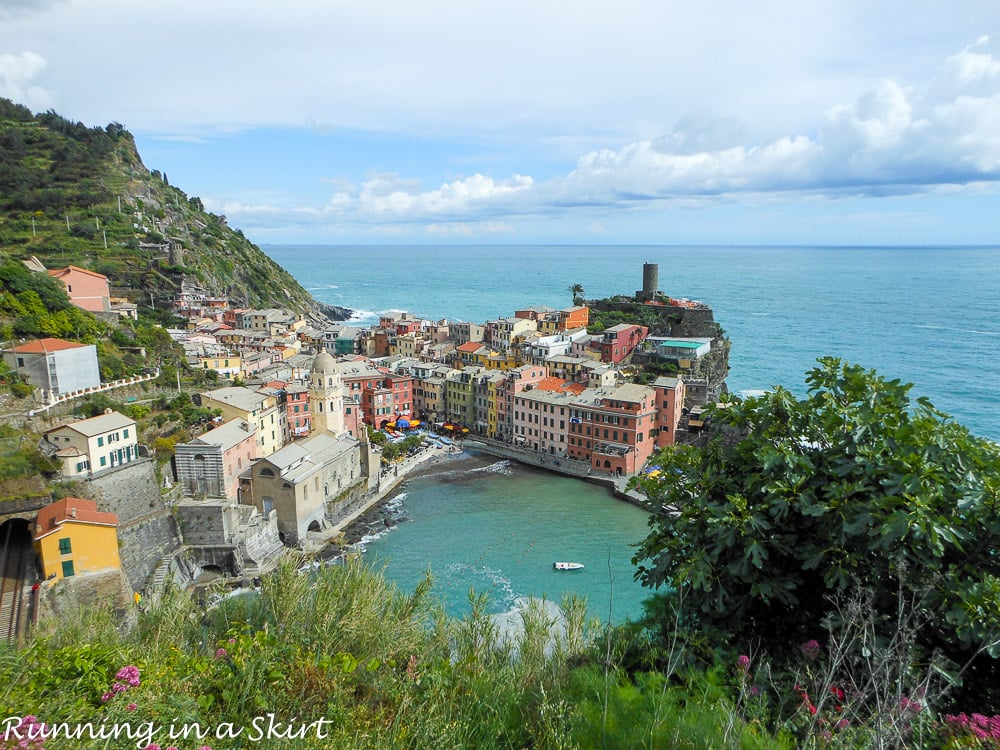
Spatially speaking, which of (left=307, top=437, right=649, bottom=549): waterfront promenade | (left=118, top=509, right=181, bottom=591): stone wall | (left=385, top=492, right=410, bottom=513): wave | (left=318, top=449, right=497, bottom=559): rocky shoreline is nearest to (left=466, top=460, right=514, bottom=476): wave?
(left=318, top=449, right=497, bottom=559): rocky shoreline

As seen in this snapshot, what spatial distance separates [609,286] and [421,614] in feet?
391

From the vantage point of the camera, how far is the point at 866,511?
5.29 meters

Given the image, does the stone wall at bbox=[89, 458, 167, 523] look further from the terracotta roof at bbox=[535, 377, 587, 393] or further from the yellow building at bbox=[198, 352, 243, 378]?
the terracotta roof at bbox=[535, 377, 587, 393]

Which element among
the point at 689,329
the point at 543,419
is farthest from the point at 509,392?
the point at 689,329

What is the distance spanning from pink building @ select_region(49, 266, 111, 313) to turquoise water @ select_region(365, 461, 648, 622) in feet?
68.2

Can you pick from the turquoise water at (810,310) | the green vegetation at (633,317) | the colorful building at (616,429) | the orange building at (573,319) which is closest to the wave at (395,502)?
the colorful building at (616,429)

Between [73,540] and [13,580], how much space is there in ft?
5.48

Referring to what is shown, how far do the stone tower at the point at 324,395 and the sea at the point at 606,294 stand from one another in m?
4.96

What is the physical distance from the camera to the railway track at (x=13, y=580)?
1344 centimetres

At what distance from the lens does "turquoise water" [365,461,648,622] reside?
19.9 m

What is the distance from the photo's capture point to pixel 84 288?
3288 cm

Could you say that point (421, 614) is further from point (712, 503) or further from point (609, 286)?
point (609, 286)

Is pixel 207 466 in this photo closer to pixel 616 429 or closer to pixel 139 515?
pixel 139 515

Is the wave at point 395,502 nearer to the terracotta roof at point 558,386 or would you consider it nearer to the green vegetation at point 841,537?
the terracotta roof at point 558,386
